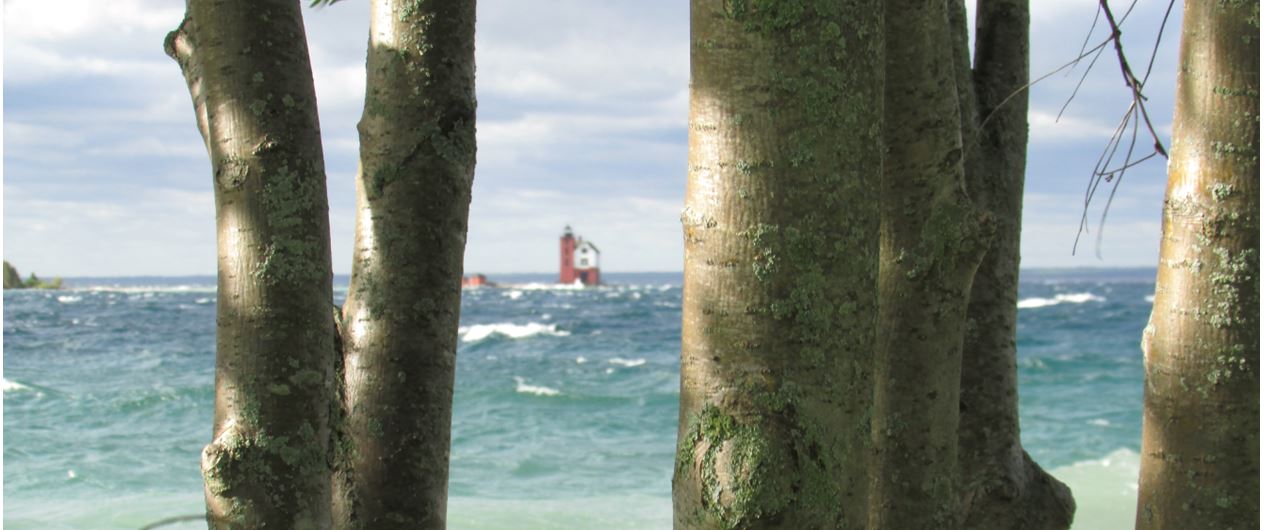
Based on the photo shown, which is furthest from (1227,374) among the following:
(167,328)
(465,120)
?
(167,328)

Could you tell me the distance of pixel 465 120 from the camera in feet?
7.90

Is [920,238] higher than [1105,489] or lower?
higher

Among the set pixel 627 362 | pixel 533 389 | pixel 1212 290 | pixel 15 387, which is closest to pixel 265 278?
pixel 1212 290

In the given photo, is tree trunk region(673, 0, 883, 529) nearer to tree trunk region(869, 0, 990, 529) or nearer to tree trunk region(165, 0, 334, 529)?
tree trunk region(869, 0, 990, 529)

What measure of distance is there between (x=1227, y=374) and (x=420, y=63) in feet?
5.70

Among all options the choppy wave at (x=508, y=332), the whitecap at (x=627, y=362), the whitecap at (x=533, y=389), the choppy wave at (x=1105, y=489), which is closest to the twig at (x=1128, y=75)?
the choppy wave at (x=1105, y=489)

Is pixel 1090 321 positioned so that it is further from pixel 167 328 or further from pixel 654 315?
pixel 167 328

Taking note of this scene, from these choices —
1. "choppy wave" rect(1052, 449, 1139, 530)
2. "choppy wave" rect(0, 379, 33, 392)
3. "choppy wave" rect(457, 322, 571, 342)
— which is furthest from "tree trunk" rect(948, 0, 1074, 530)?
"choppy wave" rect(457, 322, 571, 342)

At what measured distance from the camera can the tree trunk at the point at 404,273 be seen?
233 cm

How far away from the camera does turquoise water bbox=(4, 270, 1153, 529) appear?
8.89 metres

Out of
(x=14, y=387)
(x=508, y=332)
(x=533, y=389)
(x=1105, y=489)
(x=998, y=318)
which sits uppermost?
(x=998, y=318)

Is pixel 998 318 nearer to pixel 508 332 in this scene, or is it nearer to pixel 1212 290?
pixel 1212 290

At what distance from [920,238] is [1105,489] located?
9092 millimetres

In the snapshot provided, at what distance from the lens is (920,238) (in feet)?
6.35
